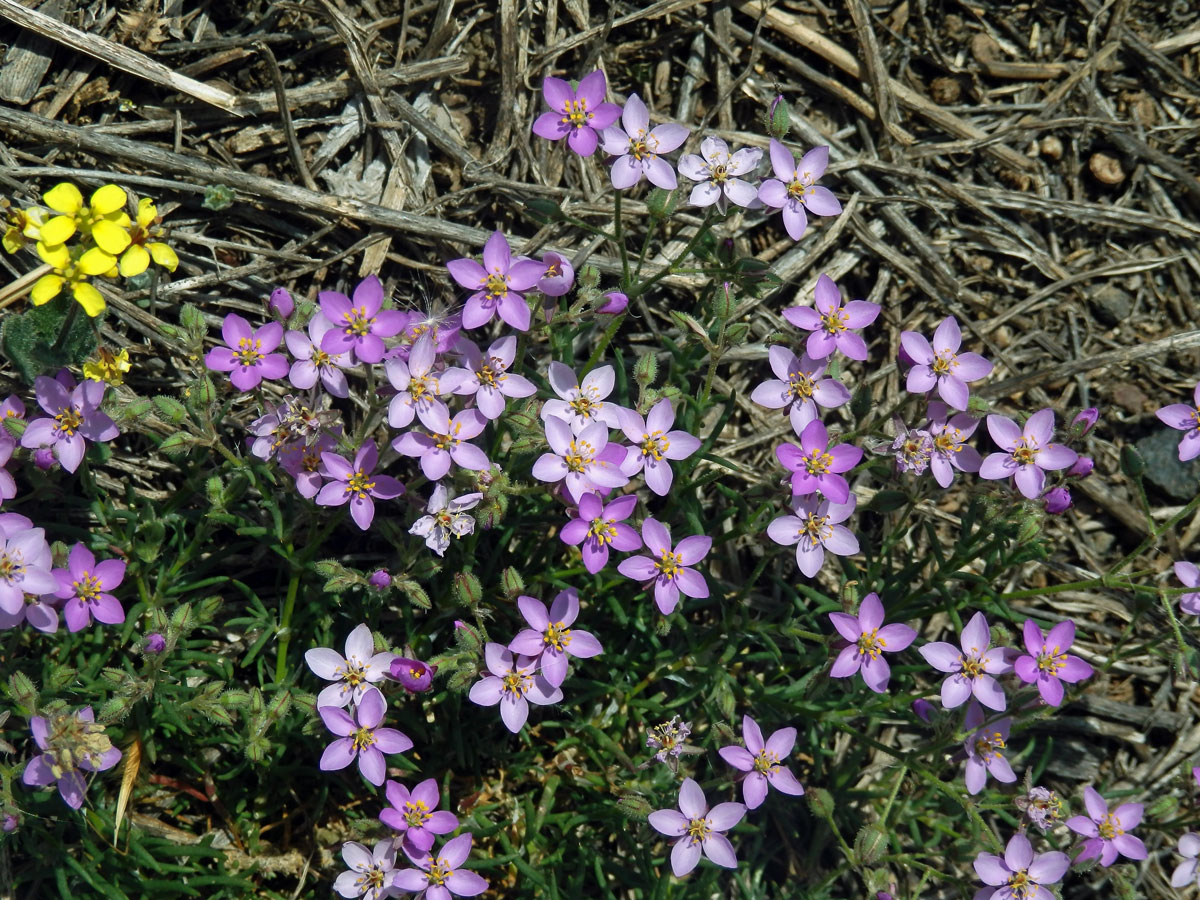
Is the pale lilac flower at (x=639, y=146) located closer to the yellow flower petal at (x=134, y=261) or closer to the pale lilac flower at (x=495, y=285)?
the pale lilac flower at (x=495, y=285)

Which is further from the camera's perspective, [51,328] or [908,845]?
[908,845]

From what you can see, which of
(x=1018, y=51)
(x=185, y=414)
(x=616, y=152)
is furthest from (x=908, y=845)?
(x=1018, y=51)

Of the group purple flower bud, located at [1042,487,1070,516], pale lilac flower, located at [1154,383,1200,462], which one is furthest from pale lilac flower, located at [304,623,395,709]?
pale lilac flower, located at [1154,383,1200,462]

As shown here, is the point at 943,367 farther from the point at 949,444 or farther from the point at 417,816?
the point at 417,816

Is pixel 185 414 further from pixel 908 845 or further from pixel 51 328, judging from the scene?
pixel 908 845

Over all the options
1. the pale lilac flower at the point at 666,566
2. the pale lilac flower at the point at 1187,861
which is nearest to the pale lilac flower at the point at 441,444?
the pale lilac flower at the point at 666,566

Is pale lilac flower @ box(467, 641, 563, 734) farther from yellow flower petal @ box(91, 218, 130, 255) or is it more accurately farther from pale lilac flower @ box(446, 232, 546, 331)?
yellow flower petal @ box(91, 218, 130, 255)
